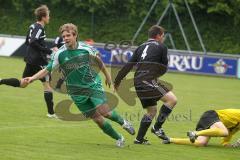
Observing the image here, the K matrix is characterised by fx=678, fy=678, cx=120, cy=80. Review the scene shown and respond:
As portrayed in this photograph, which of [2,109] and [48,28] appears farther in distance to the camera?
[48,28]

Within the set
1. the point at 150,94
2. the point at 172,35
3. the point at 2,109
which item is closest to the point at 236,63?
the point at 172,35

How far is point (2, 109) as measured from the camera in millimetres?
14828

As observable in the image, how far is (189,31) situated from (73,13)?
7545mm

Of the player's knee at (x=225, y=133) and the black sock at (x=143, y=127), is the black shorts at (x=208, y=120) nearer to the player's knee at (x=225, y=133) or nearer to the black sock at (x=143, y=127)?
the player's knee at (x=225, y=133)

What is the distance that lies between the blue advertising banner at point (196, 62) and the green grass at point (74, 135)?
1045cm

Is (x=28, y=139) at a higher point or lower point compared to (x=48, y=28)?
higher

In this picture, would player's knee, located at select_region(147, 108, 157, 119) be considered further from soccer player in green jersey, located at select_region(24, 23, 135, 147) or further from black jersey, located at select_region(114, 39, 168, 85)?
soccer player in green jersey, located at select_region(24, 23, 135, 147)

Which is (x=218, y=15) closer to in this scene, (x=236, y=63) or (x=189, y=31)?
(x=189, y=31)

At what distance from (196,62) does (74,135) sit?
19.7 m

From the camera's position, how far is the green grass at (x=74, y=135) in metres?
9.94

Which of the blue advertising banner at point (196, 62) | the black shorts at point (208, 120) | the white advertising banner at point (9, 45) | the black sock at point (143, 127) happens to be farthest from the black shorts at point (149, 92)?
the white advertising banner at point (9, 45)

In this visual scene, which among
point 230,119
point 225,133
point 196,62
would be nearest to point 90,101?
point 225,133

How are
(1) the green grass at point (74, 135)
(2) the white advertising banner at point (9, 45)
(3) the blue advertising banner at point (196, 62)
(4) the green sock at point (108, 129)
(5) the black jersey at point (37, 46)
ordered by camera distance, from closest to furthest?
(1) the green grass at point (74, 135) < (4) the green sock at point (108, 129) < (5) the black jersey at point (37, 46) < (3) the blue advertising banner at point (196, 62) < (2) the white advertising banner at point (9, 45)

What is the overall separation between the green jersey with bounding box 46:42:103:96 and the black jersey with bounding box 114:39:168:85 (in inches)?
27.4
